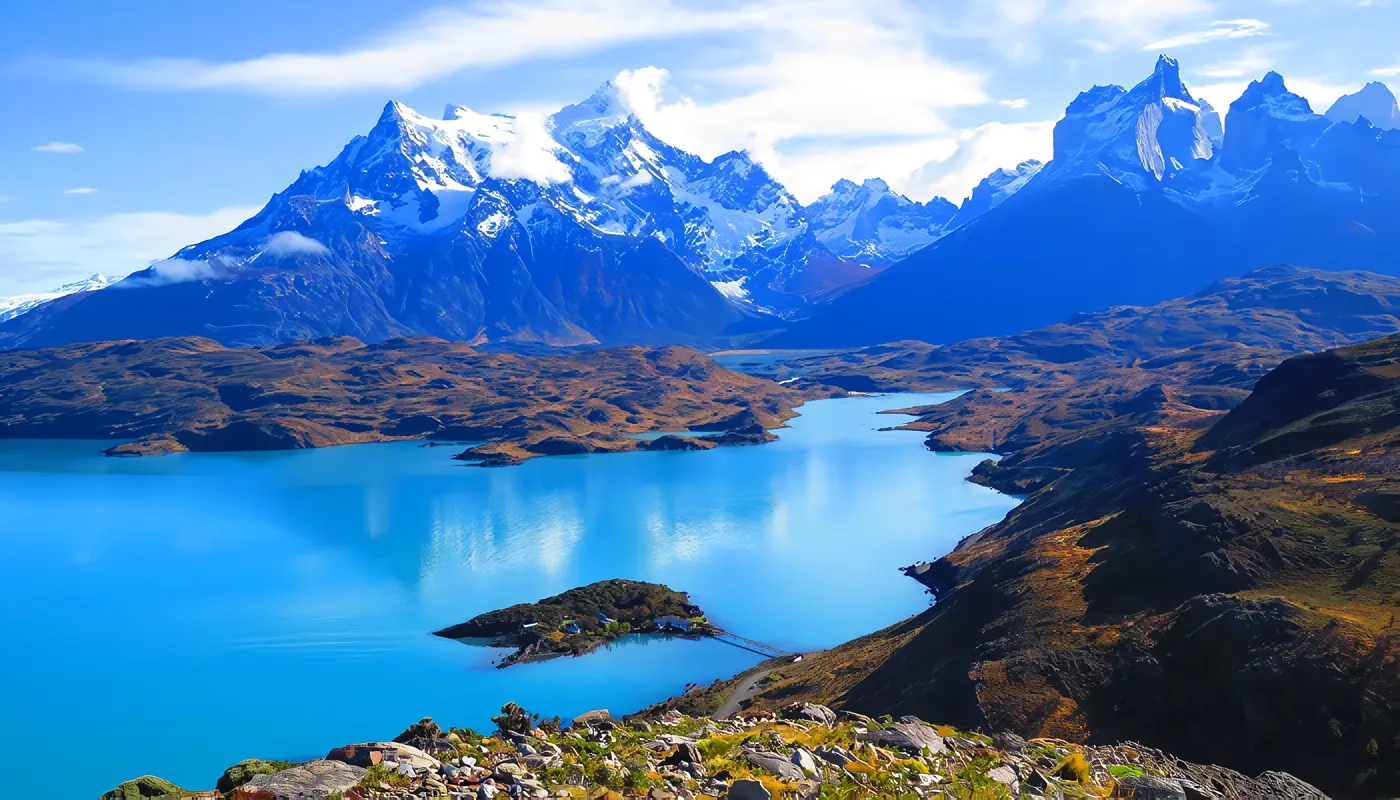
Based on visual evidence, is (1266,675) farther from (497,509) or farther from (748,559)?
(497,509)

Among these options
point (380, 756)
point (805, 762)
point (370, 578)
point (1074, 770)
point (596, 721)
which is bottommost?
point (370, 578)

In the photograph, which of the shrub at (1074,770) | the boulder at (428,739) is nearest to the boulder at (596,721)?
the boulder at (428,739)


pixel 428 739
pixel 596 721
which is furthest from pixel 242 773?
pixel 596 721

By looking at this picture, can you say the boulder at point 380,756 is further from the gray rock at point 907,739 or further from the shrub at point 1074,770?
the shrub at point 1074,770

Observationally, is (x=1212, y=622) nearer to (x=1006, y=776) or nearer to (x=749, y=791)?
(x=1006, y=776)

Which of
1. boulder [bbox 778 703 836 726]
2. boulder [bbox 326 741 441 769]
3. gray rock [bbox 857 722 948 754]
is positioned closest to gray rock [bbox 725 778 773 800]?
boulder [bbox 326 741 441 769]

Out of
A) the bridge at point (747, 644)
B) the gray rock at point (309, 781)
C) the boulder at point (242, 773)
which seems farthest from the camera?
the bridge at point (747, 644)

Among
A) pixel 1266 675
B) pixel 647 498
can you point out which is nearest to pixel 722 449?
pixel 647 498
